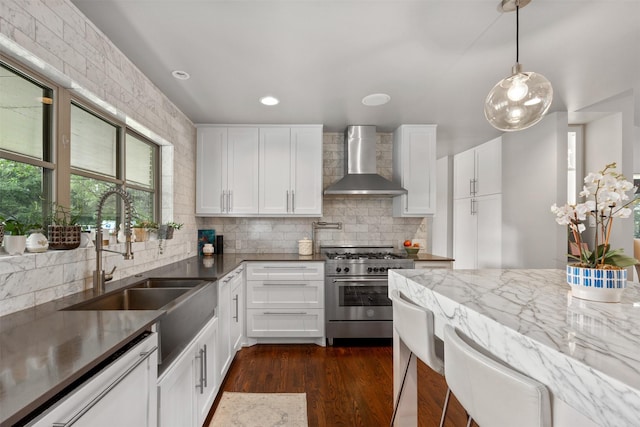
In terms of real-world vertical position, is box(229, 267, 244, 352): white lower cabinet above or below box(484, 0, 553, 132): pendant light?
below

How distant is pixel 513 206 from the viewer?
151 inches

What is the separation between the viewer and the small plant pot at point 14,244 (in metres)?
1.29

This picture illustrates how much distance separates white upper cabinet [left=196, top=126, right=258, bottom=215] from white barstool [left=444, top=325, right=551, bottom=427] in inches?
114

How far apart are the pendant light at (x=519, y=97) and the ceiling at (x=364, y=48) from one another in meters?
0.29

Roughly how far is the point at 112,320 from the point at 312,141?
110 inches

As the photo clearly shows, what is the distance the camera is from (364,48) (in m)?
1.99

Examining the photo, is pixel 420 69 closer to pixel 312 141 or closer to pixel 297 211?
pixel 312 141

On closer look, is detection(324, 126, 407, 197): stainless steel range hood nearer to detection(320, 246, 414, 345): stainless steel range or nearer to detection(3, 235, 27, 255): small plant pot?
detection(320, 246, 414, 345): stainless steel range

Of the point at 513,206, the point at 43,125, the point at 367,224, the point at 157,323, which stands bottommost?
the point at 157,323

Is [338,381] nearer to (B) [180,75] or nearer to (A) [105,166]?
(A) [105,166]

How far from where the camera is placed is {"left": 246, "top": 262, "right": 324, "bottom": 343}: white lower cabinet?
3.15 metres

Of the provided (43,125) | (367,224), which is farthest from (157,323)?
(367,224)

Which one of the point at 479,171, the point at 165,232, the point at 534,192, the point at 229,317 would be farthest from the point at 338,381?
the point at 479,171

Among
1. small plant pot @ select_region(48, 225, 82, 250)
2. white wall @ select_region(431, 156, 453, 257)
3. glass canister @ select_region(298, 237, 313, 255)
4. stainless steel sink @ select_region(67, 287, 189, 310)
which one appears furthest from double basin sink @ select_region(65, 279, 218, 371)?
white wall @ select_region(431, 156, 453, 257)
